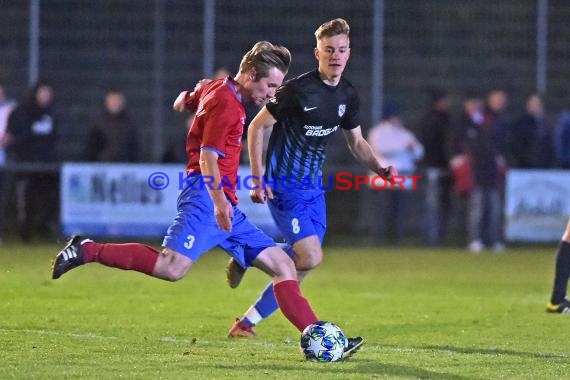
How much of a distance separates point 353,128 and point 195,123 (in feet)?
5.02

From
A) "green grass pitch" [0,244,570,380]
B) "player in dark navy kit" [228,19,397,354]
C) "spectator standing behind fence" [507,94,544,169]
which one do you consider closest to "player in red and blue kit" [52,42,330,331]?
"green grass pitch" [0,244,570,380]

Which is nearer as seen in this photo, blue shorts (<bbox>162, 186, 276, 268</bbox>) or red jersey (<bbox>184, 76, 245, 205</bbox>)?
red jersey (<bbox>184, 76, 245, 205</bbox>)

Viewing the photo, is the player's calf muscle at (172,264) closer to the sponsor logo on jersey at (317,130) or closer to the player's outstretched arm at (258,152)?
the player's outstretched arm at (258,152)

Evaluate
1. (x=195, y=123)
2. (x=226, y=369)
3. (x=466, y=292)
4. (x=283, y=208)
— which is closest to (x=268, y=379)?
(x=226, y=369)

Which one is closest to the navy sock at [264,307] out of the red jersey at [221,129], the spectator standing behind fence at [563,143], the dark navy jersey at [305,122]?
the dark navy jersey at [305,122]

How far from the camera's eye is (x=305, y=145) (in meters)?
8.91

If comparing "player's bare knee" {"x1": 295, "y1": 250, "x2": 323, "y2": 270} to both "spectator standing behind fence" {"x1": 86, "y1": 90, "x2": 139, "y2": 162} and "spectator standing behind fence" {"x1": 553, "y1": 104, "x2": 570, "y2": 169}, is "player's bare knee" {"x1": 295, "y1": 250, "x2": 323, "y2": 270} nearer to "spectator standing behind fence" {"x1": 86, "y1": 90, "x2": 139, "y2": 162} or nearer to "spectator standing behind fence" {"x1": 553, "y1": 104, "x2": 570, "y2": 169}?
"spectator standing behind fence" {"x1": 86, "y1": 90, "x2": 139, "y2": 162}

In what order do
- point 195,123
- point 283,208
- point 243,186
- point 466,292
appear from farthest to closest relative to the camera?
point 243,186 < point 466,292 < point 283,208 < point 195,123

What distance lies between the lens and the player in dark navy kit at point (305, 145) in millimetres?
8609

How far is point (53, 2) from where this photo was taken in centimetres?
1811

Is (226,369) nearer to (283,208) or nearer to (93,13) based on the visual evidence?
(283,208)

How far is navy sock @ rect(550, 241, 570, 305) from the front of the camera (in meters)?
10.3

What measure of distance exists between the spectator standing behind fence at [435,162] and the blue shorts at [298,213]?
9.31 meters

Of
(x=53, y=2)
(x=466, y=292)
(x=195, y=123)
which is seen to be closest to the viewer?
(x=195, y=123)
